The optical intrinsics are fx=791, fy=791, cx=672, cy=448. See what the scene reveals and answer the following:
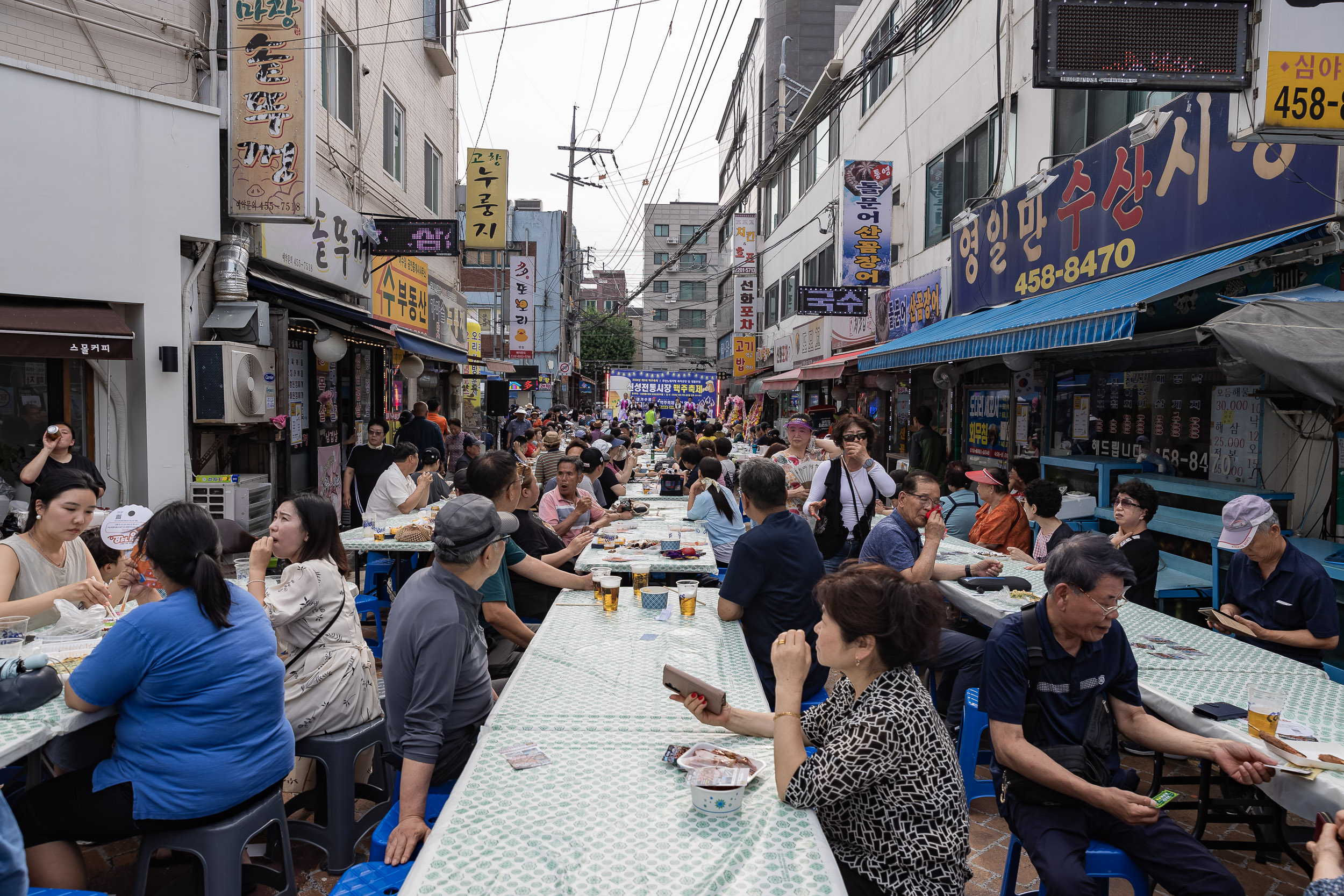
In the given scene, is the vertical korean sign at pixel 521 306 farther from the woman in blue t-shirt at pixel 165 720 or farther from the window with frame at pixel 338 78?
the woman in blue t-shirt at pixel 165 720

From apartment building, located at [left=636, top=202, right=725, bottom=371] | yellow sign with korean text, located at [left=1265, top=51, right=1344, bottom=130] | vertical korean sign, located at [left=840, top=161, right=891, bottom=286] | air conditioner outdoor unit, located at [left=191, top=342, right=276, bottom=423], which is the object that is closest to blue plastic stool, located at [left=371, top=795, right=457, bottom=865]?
yellow sign with korean text, located at [left=1265, top=51, right=1344, bottom=130]

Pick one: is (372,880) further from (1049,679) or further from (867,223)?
(867,223)

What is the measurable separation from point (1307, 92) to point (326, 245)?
11.0 metres

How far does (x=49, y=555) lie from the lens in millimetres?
4156

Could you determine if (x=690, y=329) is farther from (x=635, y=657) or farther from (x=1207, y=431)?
(x=635, y=657)

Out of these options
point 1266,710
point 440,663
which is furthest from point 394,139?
point 1266,710

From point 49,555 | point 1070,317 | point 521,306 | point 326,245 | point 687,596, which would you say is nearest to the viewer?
point 49,555

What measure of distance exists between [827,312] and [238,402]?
10.1 m

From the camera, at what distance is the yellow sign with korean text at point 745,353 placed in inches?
1123

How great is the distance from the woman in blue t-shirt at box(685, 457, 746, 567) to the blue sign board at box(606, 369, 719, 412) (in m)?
19.9

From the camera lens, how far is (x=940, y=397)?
14141 millimetres

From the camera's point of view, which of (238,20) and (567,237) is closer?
(238,20)

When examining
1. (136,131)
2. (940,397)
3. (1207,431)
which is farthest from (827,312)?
(136,131)

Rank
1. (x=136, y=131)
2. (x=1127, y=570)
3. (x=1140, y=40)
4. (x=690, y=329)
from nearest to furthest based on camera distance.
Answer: (x=1127, y=570)
(x=1140, y=40)
(x=136, y=131)
(x=690, y=329)
